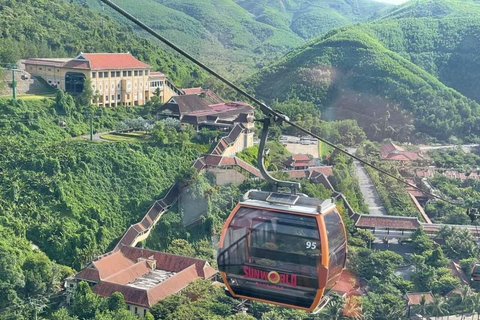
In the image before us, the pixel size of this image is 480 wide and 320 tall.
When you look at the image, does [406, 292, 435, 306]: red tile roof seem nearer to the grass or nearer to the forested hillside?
the grass

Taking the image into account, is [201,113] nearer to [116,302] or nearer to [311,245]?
[116,302]

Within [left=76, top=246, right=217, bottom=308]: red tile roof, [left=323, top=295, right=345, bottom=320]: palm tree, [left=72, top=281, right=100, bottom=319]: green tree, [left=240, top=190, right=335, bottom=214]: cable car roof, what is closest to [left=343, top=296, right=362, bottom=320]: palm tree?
[left=323, top=295, right=345, bottom=320]: palm tree

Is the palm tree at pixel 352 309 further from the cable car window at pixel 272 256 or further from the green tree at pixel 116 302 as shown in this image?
the cable car window at pixel 272 256

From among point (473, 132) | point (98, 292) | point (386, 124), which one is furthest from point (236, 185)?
point (473, 132)

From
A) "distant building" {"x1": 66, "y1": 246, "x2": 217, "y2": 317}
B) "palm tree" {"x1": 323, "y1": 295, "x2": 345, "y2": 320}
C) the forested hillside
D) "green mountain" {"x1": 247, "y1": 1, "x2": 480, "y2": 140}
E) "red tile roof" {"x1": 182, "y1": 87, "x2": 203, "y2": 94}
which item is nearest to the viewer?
"distant building" {"x1": 66, "y1": 246, "x2": 217, "y2": 317}

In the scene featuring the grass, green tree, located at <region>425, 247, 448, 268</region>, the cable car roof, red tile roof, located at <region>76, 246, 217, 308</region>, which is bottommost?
green tree, located at <region>425, 247, 448, 268</region>
